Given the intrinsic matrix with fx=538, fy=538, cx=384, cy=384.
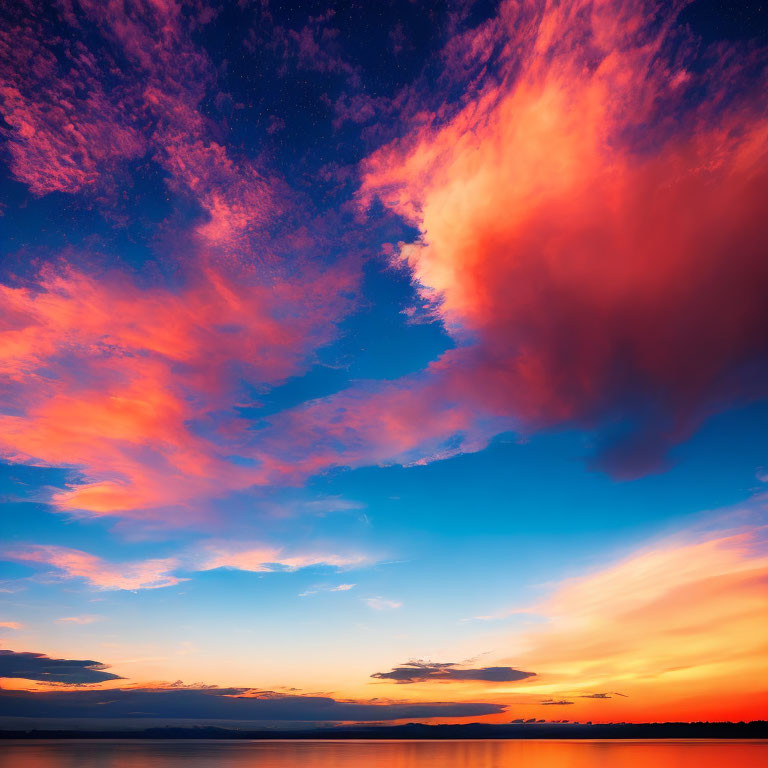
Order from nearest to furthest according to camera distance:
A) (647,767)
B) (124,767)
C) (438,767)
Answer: (124,767)
(647,767)
(438,767)

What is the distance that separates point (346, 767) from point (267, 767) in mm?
17412

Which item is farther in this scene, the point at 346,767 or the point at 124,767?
the point at 346,767

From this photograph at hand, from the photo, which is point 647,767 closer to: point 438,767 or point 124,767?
point 438,767

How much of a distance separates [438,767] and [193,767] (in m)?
54.5

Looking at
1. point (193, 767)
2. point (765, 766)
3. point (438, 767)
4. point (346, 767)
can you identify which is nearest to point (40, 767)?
point (193, 767)

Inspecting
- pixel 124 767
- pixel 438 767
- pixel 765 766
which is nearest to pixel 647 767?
pixel 765 766

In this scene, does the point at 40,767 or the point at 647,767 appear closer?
the point at 40,767

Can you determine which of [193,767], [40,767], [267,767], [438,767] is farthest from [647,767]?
[40,767]

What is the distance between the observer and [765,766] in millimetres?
107188

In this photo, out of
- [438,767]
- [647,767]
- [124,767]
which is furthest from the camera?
[438,767]

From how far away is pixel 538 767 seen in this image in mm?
116875

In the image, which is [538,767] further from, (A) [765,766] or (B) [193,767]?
(B) [193,767]

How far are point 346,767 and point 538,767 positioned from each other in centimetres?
4164

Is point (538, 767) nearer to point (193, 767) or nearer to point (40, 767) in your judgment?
point (193, 767)
